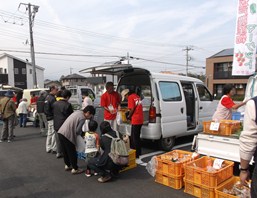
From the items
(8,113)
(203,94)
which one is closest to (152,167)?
(203,94)

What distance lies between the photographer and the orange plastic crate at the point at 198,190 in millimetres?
3464

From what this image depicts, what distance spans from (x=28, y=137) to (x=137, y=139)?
4.71m

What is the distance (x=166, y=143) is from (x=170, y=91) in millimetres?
1294

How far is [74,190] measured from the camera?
12.9 ft

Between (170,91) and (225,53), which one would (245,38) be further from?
(225,53)

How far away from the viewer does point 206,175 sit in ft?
11.5

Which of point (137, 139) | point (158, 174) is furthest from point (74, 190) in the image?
point (137, 139)

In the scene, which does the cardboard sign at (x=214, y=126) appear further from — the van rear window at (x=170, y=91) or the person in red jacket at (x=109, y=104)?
the person in red jacket at (x=109, y=104)

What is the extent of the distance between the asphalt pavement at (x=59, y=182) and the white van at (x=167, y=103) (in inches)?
27.7

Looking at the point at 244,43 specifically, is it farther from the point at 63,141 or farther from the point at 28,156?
the point at 28,156

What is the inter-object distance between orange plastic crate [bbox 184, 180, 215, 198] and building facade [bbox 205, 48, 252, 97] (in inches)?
1448

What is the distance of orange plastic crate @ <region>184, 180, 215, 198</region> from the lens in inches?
136

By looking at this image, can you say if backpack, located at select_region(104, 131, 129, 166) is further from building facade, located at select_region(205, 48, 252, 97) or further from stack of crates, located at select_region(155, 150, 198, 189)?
building facade, located at select_region(205, 48, 252, 97)

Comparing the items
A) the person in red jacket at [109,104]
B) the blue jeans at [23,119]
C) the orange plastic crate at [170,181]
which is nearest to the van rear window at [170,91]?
the person in red jacket at [109,104]
